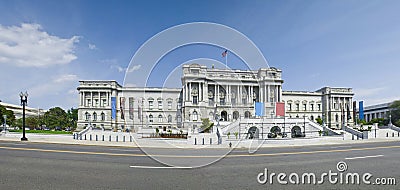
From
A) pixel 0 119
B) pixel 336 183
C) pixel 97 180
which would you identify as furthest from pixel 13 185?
pixel 0 119

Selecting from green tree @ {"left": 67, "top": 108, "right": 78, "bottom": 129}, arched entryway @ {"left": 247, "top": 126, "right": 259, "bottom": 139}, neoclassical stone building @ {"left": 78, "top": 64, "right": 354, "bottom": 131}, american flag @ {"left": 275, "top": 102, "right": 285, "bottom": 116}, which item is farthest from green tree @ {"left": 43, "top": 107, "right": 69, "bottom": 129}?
american flag @ {"left": 275, "top": 102, "right": 285, "bottom": 116}

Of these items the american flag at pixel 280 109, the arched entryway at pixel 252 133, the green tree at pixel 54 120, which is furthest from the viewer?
the green tree at pixel 54 120

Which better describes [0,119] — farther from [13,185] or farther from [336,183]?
[336,183]

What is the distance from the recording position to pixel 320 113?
89438mm

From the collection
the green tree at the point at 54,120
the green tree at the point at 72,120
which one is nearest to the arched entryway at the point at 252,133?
the green tree at the point at 54,120

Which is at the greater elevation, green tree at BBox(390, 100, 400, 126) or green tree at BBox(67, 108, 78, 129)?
green tree at BBox(390, 100, 400, 126)

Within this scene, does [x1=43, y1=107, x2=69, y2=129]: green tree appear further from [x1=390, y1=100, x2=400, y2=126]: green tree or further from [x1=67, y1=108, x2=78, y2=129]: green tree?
[x1=390, y1=100, x2=400, y2=126]: green tree

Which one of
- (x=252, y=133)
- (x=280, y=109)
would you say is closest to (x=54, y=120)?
(x=252, y=133)

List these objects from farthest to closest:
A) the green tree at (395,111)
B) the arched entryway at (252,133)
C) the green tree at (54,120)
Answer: the green tree at (395,111)
the green tree at (54,120)
the arched entryway at (252,133)

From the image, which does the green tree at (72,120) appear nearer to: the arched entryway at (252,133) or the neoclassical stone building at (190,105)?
the neoclassical stone building at (190,105)

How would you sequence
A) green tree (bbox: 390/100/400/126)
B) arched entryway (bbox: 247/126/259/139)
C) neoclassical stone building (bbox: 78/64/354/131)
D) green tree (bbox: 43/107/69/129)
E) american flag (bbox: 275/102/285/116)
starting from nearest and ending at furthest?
arched entryway (bbox: 247/126/259/139)
american flag (bbox: 275/102/285/116)
neoclassical stone building (bbox: 78/64/354/131)
green tree (bbox: 43/107/69/129)
green tree (bbox: 390/100/400/126)

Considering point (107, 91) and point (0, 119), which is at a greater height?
point (107, 91)

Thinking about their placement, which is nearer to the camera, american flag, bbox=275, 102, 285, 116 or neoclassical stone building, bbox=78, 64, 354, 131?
american flag, bbox=275, 102, 285, 116

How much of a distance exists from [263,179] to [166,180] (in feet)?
9.69
